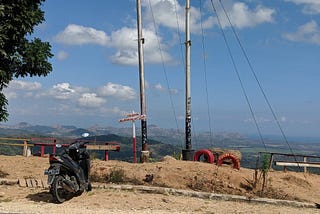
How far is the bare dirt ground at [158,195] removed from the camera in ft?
31.5

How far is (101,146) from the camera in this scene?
17953 millimetres

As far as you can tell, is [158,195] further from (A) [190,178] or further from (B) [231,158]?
(B) [231,158]

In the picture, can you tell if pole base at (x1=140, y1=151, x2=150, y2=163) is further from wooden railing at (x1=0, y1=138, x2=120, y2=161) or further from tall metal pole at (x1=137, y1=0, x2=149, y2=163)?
wooden railing at (x1=0, y1=138, x2=120, y2=161)

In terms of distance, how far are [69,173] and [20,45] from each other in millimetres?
3919

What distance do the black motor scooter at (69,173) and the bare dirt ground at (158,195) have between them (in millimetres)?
263

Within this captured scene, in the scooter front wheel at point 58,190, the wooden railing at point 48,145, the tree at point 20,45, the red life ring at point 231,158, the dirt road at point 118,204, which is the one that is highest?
the tree at point 20,45

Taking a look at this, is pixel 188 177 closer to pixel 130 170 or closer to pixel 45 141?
pixel 130 170

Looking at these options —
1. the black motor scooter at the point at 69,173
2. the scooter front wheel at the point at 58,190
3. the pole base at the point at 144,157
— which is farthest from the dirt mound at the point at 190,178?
the pole base at the point at 144,157

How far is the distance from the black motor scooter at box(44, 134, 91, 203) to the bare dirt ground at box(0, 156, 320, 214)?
263 mm

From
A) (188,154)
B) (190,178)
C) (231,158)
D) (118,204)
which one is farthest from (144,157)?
(118,204)

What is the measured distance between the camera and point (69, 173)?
10258mm

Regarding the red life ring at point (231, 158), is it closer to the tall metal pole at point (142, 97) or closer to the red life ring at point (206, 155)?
the red life ring at point (206, 155)

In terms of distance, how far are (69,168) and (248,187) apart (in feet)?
17.2

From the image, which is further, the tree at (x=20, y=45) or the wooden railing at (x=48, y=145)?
Answer: the wooden railing at (x=48, y=145)
